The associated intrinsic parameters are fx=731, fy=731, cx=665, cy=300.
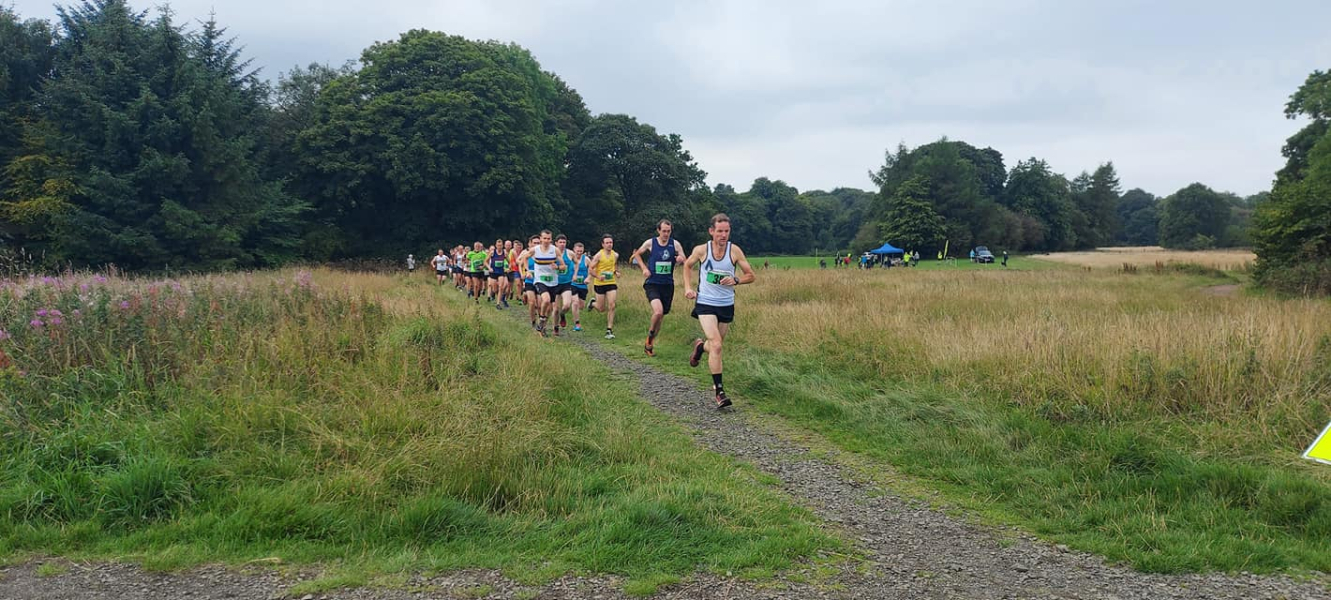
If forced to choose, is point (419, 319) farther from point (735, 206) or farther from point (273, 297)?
point (735, 206)

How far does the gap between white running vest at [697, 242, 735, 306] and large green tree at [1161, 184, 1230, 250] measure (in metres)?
120

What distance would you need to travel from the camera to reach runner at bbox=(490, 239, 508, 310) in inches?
765

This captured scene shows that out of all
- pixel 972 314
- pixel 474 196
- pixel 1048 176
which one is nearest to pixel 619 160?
pixel 474 196

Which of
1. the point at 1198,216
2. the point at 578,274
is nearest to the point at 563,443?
the point at 578,274

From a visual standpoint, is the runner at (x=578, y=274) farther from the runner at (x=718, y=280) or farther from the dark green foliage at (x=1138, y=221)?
the dark green foliage at (x=1138, y=221)

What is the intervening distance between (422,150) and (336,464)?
3620cm

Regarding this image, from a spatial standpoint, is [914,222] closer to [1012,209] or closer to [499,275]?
[1012,209]

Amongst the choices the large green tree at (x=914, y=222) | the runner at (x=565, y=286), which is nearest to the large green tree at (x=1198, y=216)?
the large green tree at (x=914, y=222)

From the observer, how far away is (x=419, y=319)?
9336 millimetres

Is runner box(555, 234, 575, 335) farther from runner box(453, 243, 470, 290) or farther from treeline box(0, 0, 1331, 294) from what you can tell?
treeline box(0, 0, 1331, 294)

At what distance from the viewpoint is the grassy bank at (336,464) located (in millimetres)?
3869

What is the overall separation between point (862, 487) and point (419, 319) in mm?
6249

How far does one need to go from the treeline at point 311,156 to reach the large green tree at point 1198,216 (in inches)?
2704

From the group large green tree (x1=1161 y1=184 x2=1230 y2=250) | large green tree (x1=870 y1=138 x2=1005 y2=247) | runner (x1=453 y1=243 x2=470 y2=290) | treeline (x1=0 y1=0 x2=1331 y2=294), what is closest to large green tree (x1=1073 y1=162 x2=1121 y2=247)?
large green tree (x1=1161 y1=184 x2=1230 y2=250)
